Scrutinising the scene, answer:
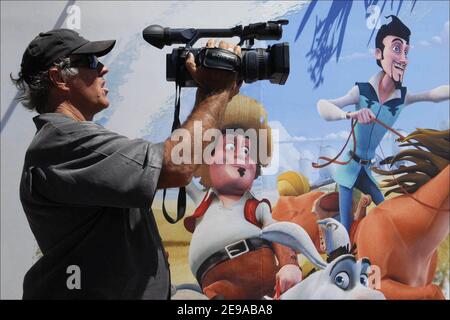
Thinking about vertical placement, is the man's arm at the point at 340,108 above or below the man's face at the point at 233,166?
above

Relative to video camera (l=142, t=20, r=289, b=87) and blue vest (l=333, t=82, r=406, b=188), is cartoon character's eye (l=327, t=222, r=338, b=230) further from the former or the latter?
video camera (l=142, t=20, r=289, b=87)

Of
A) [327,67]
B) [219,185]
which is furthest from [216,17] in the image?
[219,185]

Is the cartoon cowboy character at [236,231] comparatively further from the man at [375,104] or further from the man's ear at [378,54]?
the man's ear at [378,54]

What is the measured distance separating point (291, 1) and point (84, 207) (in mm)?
1917

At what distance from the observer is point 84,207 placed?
0.97 metres

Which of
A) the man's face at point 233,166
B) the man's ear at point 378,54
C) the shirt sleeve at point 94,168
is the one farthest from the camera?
the man's ear at point 378,54

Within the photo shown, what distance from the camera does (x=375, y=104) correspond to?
2713 millimetres

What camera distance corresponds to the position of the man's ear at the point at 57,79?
1047 millimetres

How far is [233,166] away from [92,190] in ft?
5.60

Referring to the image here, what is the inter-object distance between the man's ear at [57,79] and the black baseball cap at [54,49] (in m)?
0.01

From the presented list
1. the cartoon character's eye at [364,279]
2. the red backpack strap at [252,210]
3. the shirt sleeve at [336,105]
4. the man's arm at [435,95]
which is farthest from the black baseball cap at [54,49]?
the man's arm at [435,95]

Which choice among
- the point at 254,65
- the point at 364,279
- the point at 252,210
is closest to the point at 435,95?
the point at 364,279

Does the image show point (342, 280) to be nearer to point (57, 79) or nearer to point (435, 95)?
point (435, 95)
